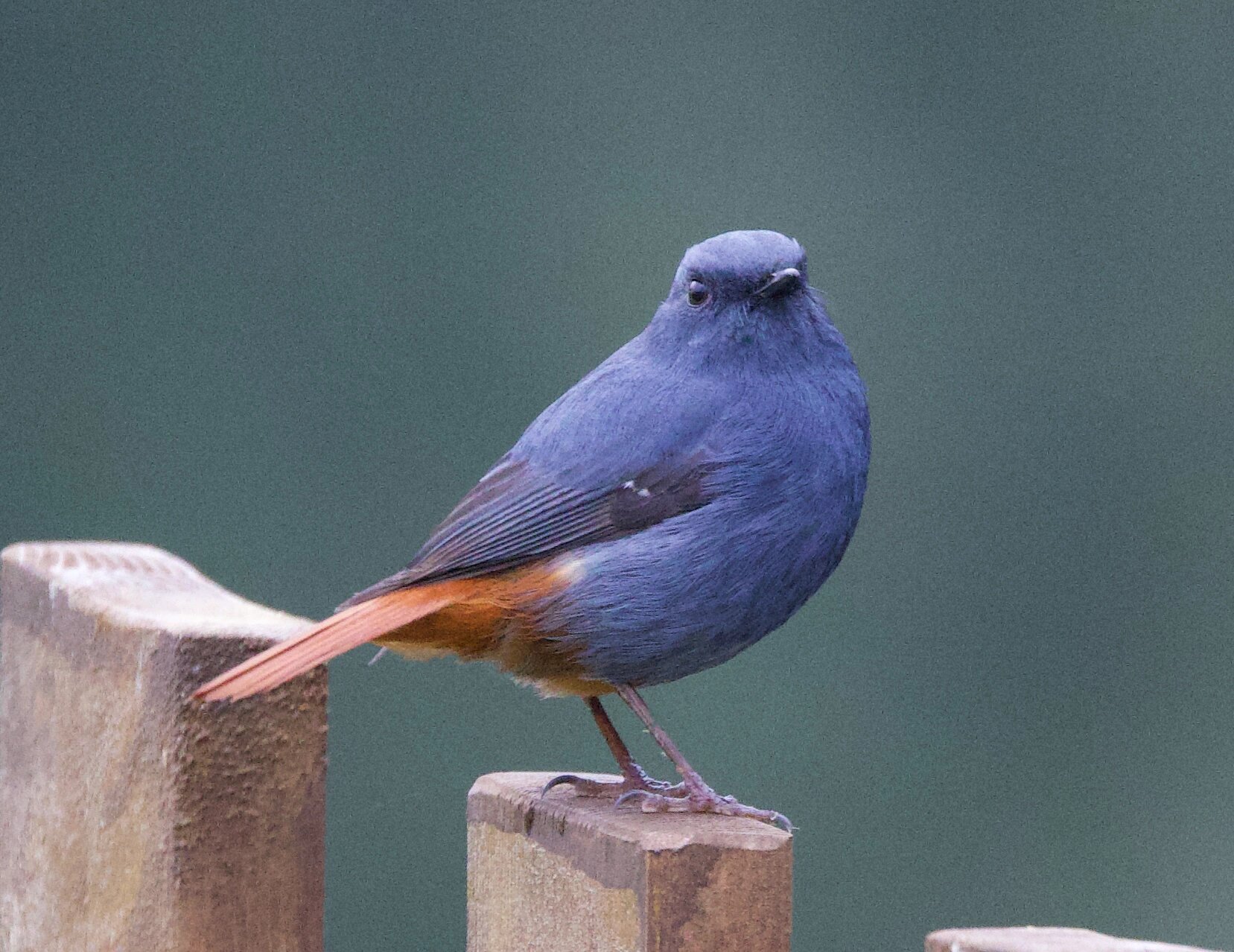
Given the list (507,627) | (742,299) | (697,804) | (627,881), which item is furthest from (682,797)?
(742,299)

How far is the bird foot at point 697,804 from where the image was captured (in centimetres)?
224

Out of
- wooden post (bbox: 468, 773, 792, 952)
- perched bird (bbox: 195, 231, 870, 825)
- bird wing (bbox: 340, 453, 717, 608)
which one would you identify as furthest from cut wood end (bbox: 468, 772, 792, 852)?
bird wing (bbox: 340, 453, 717, 608)

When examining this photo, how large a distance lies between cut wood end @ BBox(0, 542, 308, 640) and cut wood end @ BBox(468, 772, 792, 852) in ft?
1.09

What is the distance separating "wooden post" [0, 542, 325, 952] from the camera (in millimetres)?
1966

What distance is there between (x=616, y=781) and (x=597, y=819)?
48 cm

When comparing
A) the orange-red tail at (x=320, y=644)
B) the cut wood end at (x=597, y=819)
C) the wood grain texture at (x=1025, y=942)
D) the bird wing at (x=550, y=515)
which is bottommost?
the wood grain texture at (x=1025, y=942)

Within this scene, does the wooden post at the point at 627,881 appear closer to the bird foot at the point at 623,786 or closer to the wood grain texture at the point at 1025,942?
the bird foot at the point at 623,786

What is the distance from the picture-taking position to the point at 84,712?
207 cm

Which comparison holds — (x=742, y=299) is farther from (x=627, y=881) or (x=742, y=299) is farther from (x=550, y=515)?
(x=627, y=881)

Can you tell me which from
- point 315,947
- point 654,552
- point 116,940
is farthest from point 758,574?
point 116,940

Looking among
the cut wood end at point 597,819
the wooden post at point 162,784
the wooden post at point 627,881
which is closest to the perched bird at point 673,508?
the cut wood end at point 597,819

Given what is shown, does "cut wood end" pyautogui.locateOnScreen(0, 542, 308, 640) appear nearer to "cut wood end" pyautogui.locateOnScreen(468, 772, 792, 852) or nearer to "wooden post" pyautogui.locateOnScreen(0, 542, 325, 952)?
"wooden post" pyautogui.locateOnScreen(0, 542, 325, 952)

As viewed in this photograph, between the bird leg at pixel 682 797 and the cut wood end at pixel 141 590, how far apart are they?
1.68 feet

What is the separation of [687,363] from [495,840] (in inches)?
29.5
